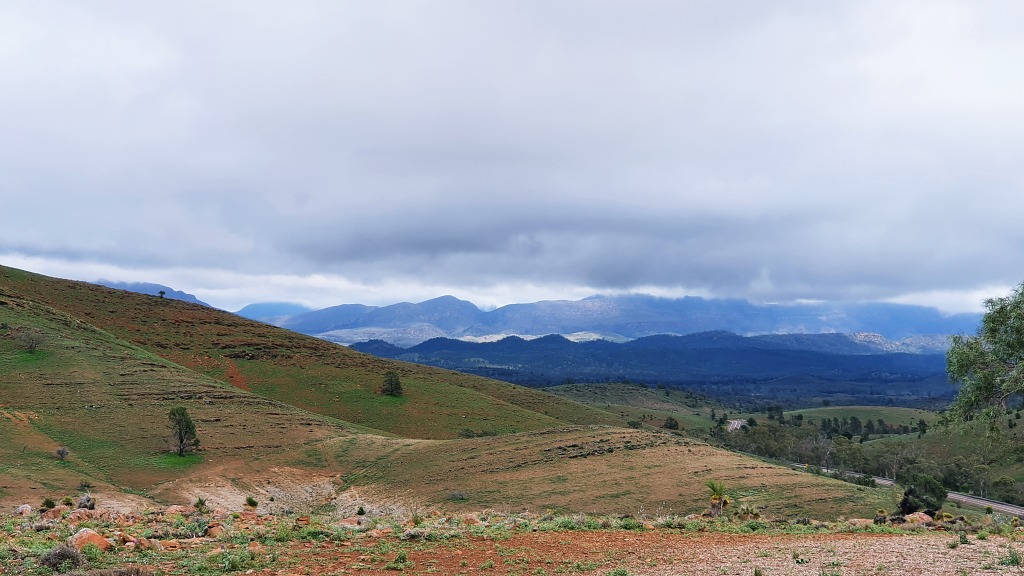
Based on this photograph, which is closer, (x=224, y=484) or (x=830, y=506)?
(x=830, y=506)

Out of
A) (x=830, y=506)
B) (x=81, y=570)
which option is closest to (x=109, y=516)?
(x=81, y=570)

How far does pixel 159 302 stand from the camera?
13175 centimetres

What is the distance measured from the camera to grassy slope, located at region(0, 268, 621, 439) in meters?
94.7

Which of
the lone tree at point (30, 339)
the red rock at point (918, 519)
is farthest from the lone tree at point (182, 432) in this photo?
the red rock at point (918, 519)

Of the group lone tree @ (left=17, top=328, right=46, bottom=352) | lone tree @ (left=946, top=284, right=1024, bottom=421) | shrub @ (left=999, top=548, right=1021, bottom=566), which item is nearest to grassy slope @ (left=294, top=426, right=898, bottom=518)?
lone tree @ (left=946, top=284, right=1024, bottom=421)

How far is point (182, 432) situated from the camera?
51531 mm

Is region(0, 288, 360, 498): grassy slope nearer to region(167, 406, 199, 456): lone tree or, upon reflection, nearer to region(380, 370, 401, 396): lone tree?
region(167, 406, 199, 456): lone tree

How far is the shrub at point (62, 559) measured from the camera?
15.8 m

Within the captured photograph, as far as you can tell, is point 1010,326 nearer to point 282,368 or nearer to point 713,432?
point 282,368

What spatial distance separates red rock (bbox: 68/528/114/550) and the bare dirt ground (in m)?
5.32

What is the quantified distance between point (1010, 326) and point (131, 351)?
95.9 m

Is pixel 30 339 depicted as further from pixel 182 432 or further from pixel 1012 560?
pixel 1012 560

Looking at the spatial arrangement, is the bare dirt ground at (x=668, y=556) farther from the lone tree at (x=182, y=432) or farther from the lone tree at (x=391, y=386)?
the lone tree at (x=391, y=386)

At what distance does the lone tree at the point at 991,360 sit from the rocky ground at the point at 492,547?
18.4ft
